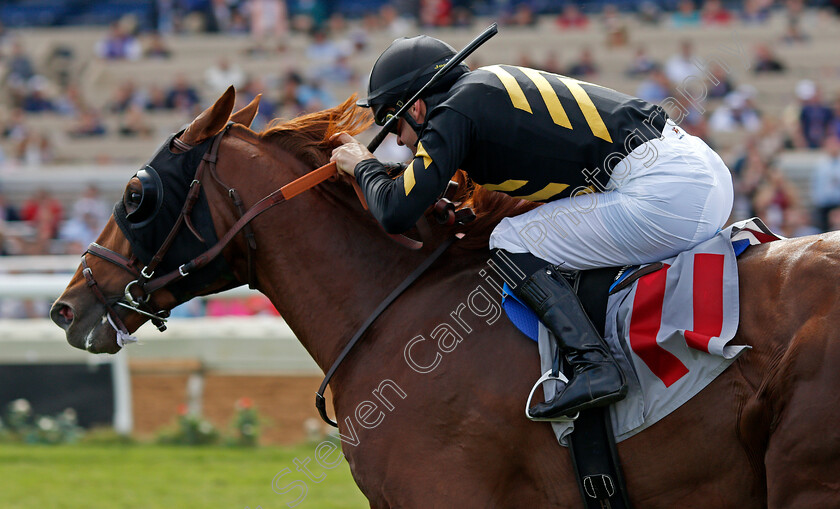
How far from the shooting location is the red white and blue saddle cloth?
291cm

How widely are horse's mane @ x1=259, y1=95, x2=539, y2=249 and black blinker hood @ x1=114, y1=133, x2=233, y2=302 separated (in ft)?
1.09

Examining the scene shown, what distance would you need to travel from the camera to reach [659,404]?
296 cm

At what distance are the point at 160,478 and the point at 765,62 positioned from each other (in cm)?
1102

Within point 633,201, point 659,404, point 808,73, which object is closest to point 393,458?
point 659,404

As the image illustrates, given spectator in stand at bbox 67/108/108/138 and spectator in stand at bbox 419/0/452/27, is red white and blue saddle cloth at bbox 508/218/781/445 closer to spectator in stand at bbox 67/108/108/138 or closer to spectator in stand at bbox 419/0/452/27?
spectator in stand at bbox 419/0/452/27

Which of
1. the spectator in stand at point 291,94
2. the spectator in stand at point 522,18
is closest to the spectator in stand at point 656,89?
the spectator in stand at point 522,18

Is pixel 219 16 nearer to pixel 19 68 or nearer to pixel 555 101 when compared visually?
pixel 19 68

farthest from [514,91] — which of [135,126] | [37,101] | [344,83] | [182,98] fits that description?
[37,101]

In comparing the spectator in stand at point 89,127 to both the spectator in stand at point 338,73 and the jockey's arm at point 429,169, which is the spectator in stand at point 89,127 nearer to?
the spectator in stand at point 338,73

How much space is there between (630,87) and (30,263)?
9.03m

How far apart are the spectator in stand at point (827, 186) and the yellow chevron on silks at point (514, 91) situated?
24.9ft

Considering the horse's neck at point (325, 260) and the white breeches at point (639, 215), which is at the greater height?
the white breeches at point (639, 215)

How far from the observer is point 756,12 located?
1548cm

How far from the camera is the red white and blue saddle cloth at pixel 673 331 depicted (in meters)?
2.91
